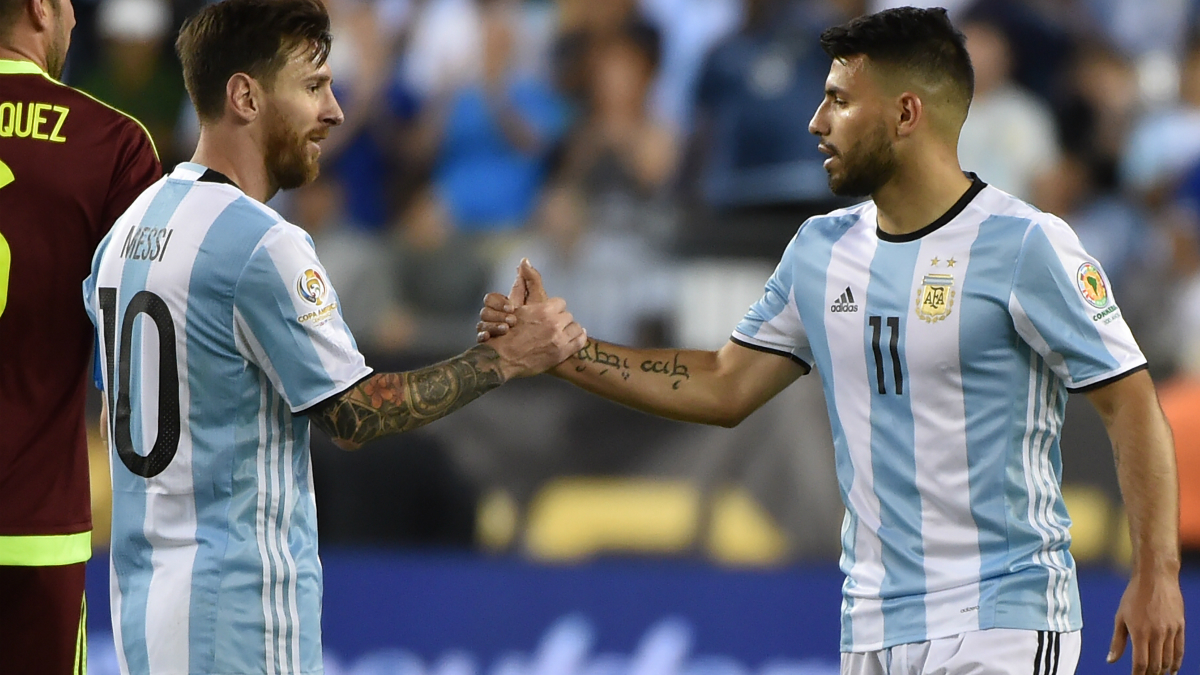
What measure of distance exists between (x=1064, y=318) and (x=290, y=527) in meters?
1.73

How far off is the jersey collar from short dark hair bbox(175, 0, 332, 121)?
20.7 inches

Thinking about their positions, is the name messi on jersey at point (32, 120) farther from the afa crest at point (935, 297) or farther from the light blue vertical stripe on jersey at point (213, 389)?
the afa crest at point (935, 297)

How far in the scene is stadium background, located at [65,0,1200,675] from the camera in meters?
6.71

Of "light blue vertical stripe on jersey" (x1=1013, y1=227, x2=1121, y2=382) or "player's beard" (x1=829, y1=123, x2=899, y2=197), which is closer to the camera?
"light blue vertical stripe on jersey" (x1=1013, y1=227, x2=1121, y2=382)

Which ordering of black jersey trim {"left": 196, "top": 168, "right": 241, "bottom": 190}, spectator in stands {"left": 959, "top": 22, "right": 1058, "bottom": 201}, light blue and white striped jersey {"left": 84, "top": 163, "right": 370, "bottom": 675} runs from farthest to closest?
spectator in stands {"left": 959, "top": 22, "right": 1058, "bottom": 201} < black jersey trim {"left": 196, "top": 168, "right": 241, "bottom": 190} < light blue and white striped jersey {"left": 84, "top": 163, "right": 370, "bottom": 675}

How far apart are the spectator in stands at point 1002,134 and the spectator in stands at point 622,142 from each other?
1.56 m

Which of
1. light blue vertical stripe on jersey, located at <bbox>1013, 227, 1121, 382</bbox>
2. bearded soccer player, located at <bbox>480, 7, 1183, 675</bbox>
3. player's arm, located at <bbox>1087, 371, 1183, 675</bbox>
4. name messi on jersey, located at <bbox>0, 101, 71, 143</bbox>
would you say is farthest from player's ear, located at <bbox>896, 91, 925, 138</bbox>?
name messi on jersey, located at <bbox>0, 101, 71, 143</bbox>

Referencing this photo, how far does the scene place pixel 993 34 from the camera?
28.7ft

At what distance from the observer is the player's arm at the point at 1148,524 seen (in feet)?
11.7

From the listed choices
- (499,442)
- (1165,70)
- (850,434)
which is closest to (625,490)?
(499,442)

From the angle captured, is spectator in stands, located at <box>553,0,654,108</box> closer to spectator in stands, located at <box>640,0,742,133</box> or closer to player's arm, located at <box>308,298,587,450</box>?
spectator in stands, located at <box>640,0,742,133</box>

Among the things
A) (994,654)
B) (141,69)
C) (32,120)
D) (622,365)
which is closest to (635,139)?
(141,69)

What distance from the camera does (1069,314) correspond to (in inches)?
144

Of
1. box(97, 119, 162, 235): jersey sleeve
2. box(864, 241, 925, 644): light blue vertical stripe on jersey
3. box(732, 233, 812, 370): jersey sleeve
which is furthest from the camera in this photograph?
box(732, 233, 812, 370): jersey sleeve
